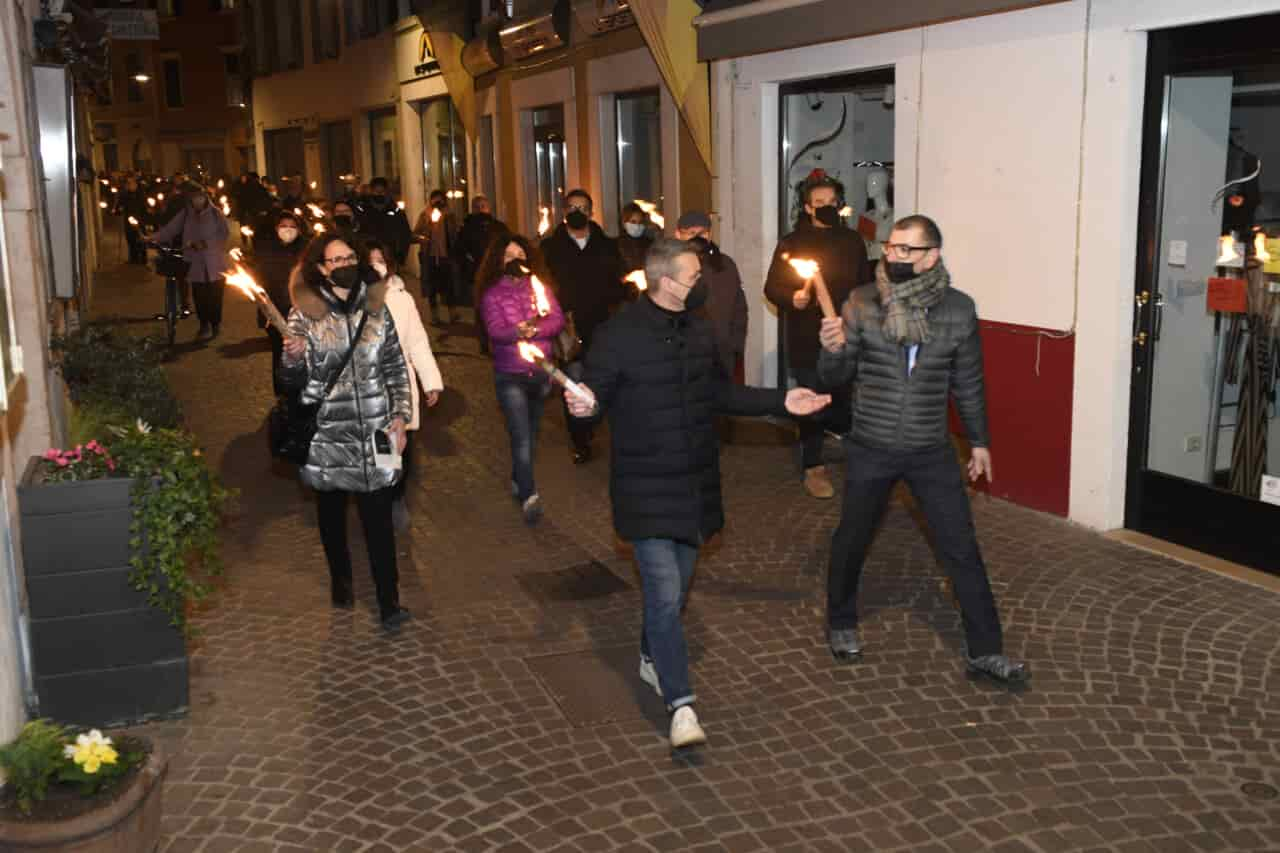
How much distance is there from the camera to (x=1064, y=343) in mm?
8312

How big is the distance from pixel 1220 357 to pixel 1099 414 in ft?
2.48

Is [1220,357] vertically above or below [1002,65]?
below

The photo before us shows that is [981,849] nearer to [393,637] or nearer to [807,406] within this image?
[807,406]

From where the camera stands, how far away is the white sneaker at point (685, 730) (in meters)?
5.31

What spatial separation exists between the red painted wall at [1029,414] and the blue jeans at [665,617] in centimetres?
389

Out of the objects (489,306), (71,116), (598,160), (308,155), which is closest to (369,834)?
(489,306)

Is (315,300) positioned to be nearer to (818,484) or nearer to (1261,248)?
(818,484)

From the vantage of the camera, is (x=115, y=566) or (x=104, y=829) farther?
(x=115, y=566)

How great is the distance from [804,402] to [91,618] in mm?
3132

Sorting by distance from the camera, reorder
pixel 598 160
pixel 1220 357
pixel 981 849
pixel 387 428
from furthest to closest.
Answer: pixel 598 160, pixel 1220 357, pixel 387 428, pixel 981 849

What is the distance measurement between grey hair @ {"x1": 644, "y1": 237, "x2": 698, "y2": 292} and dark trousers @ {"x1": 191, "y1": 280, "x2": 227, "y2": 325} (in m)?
13.3

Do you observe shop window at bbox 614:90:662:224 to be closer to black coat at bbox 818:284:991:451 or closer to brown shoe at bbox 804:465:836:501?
brown shoe at bbox 804:465:836:501

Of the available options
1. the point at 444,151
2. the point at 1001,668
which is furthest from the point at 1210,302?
the point at 444,151

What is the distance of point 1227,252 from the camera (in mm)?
7559
